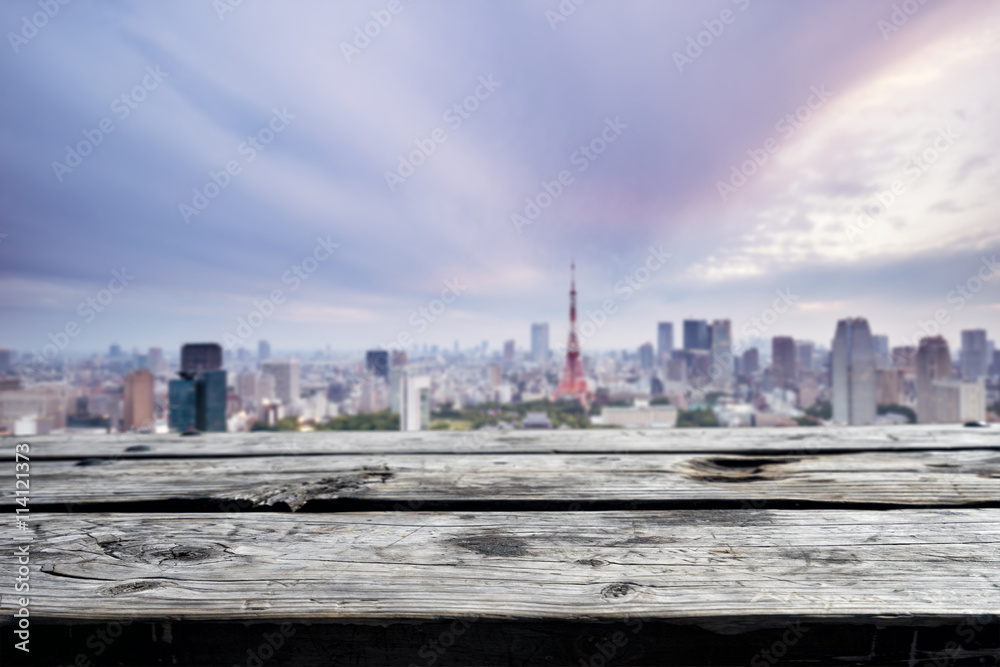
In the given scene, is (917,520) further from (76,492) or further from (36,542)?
(76,492)

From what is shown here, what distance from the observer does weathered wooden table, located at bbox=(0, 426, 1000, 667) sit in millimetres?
386

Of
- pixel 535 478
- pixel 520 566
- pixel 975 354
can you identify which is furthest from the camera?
pixel 975 354

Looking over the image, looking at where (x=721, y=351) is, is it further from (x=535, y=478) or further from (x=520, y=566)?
(x=520, y=566)

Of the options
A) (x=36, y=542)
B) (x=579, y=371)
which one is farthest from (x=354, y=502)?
(x=579, y=371)

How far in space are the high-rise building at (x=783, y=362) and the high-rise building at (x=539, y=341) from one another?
23.0m

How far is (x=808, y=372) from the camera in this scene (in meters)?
29.6

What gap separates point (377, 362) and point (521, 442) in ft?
82.5

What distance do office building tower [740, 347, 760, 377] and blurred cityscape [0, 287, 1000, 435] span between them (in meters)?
0.13

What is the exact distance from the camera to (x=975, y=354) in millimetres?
22234

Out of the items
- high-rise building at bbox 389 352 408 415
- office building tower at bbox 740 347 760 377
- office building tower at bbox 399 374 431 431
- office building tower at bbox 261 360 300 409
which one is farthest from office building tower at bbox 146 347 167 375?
office building tower at bbox 740 347 760 377

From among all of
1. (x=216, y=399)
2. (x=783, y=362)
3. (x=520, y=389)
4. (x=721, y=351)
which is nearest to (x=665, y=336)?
(x=721, y=351)

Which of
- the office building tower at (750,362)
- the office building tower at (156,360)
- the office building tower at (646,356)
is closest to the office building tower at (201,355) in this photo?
the office building tower at (156,360)

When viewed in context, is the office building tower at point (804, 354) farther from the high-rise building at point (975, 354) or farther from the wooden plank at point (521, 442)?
the wooden plank at point (521, 442)

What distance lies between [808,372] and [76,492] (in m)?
35.9
